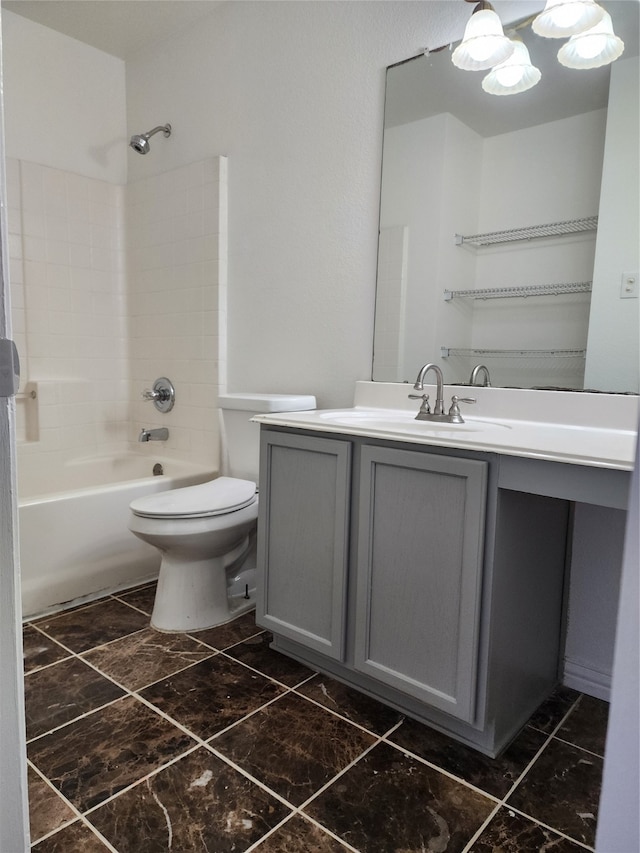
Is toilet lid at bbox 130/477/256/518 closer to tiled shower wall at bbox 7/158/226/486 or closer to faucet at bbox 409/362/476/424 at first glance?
tiled shower wall at bbox 7/158/226/486

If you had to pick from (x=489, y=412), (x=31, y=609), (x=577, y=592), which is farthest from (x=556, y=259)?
(x=31, y=609)

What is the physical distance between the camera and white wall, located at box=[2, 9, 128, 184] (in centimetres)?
275

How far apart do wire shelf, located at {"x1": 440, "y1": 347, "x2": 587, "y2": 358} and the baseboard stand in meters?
0.94

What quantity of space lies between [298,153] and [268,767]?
2197mm

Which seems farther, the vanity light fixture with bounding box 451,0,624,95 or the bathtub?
the bathtub

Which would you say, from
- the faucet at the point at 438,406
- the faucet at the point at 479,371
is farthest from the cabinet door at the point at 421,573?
the faucet at the point at 479,371

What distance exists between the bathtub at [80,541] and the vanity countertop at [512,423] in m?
0.98

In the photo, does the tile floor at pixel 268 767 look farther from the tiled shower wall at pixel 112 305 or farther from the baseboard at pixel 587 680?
the tiled shower wall at pixel 112 305

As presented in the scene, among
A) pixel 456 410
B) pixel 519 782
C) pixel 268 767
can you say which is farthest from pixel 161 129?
pixel 519 782

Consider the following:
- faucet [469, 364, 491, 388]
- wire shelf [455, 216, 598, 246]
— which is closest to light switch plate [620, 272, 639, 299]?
wire shelf [455, 216, 598, 246]

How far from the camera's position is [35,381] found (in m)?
2.89

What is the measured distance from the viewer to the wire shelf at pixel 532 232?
1.70 metres

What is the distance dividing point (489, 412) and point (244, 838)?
1.34 metres

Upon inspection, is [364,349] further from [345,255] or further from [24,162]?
[24,162]
